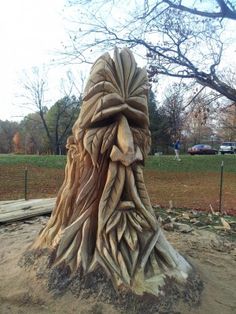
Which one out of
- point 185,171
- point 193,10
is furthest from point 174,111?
point 185,171

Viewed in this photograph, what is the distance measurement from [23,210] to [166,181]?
11515 mm

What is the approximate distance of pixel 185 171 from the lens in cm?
2123

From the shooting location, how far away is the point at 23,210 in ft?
22.6

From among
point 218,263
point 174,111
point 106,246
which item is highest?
point 174,111

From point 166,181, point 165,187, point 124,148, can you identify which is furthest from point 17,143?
point 124,148

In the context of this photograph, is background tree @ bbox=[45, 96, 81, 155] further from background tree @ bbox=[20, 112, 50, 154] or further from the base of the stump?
the base of the stump

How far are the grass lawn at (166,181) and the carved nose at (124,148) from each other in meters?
6.22

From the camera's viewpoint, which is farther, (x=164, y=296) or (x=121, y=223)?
(x=121, y=223)

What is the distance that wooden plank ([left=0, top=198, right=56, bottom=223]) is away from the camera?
250 inches

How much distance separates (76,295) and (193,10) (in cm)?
1229

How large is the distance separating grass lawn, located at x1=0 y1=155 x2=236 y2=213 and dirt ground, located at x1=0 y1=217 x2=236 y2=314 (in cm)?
459

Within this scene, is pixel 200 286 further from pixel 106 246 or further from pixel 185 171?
pixel 185 171

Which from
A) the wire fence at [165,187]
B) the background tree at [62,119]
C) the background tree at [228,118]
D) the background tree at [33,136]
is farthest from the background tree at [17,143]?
the wire fence at [165,187]

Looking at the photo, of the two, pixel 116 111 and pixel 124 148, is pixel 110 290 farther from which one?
pixel 116 111
